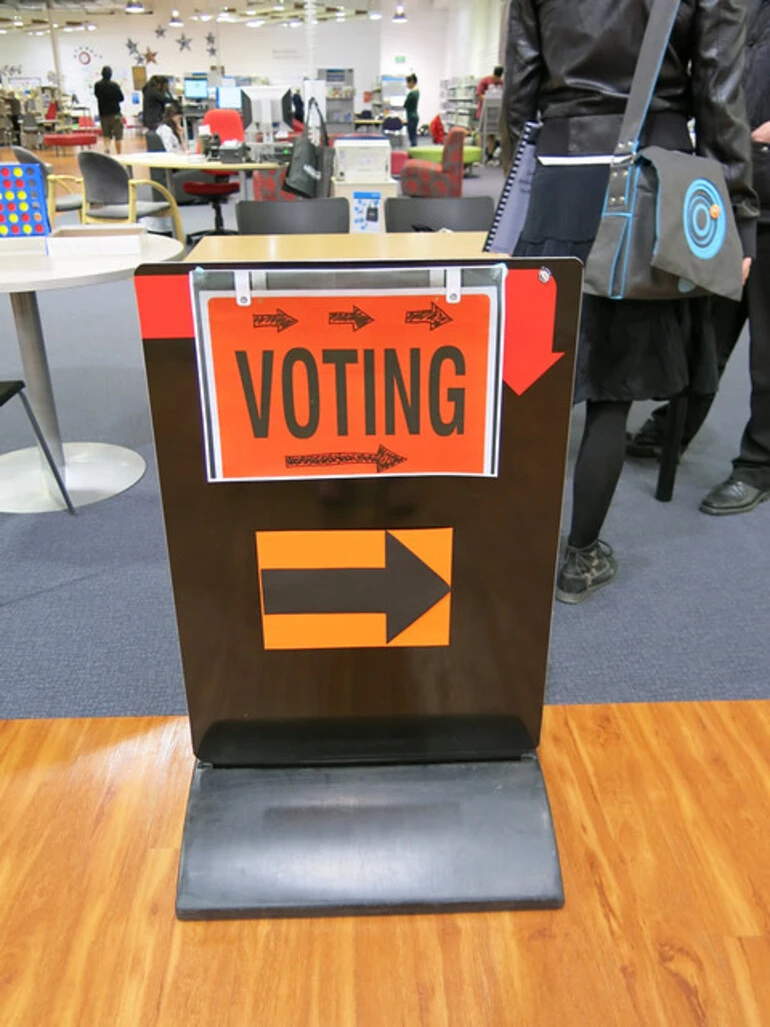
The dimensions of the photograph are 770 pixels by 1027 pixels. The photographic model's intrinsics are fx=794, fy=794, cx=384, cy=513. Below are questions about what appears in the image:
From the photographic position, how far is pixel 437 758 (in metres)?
1.26

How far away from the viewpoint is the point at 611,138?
1.56 m

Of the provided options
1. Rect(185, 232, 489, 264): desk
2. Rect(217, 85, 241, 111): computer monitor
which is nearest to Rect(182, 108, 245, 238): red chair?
Rect(217, 85, 241, 111): computer monitor

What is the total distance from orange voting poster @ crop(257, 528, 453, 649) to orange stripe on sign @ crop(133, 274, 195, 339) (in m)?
0.28

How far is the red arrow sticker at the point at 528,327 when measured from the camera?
92cm

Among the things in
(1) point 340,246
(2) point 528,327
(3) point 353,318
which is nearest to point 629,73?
(2) point 528,327

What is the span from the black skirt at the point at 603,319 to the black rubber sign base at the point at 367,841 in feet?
2.91

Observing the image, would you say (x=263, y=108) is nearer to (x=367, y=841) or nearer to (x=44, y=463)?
(x=44, y=463)

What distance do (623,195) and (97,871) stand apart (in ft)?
4.90

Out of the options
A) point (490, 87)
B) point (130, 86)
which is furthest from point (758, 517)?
point (130, 86)

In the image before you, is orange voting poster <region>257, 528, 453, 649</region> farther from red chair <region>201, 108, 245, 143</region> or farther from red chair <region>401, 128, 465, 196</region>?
red chair <region>401, 128, 465, 196</region>

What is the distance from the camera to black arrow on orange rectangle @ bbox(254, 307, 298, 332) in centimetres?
92

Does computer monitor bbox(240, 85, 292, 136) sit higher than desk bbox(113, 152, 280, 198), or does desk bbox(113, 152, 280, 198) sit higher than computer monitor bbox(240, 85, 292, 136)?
computer monitor bbox(240, 85, 292, 136)

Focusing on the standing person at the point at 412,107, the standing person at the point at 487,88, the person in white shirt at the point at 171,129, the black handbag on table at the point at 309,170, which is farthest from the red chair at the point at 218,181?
the standing person at the point at 412,107

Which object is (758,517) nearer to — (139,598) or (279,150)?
(139,598)
